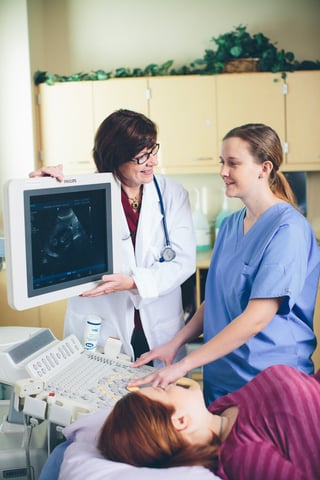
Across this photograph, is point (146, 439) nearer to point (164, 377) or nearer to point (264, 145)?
point (164, 377)

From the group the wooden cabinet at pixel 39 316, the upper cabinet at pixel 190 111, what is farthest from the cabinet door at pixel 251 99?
the wooden cabinet at pixel 39 316

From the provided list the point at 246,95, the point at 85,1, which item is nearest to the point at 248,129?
the point at 246,95

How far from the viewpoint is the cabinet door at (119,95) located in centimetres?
393

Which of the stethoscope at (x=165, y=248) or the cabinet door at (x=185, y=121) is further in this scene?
the cabinet door at (x=185, y=121)

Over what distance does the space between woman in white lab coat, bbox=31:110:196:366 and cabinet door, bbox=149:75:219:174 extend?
1.88 meters

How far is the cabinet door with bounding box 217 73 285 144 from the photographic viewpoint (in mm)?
3863

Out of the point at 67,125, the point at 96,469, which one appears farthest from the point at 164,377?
the point at 67,125

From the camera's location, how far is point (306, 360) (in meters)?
1.81

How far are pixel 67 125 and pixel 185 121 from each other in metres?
0.70

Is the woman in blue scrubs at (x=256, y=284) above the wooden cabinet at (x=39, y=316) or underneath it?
above

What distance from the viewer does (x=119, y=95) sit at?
3.95 m

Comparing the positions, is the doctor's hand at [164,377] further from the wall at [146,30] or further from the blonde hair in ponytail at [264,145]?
the wall at [146,30]

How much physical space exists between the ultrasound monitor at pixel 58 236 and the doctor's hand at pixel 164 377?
0.28 meters

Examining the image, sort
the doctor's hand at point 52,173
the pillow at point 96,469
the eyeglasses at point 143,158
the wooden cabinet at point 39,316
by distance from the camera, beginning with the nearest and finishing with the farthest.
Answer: the pillow at point 96,469
the doctor's hand at point 52,173
the eyeglasses at point 143,158
the wooden cabinet at point 39,316
